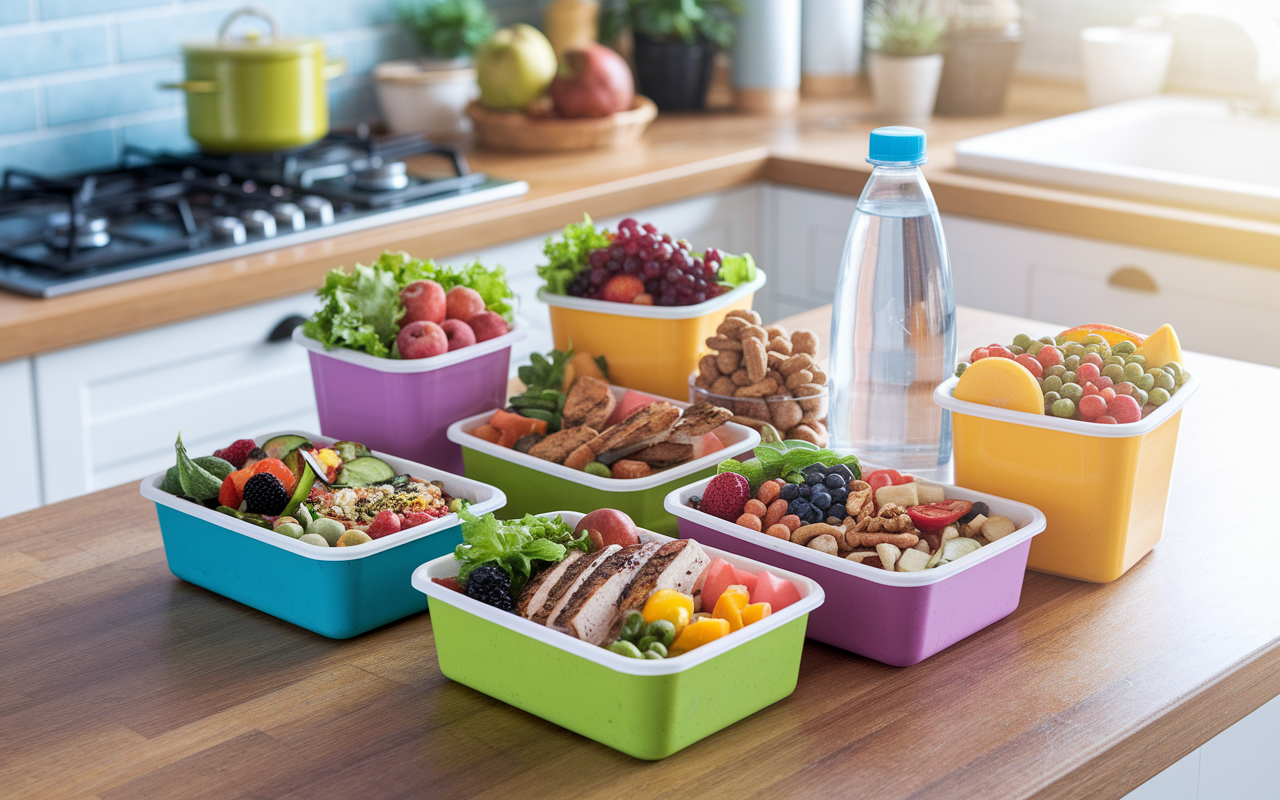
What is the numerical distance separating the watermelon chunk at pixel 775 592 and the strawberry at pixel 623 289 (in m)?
0.51

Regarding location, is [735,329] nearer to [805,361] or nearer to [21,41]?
[805,361]

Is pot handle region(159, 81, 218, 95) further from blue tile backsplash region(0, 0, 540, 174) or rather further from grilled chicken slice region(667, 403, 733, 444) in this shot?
grilled chicken slice region(667, 403, 733, 444)

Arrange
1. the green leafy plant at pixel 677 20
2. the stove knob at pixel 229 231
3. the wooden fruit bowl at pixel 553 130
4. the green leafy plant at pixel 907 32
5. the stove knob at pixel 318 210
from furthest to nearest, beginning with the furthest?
1. the green leafy plant at pixel 677 20
2. the green leafy plant at pixel 907 32
3. the wooden fruit bowl at pixel 553 130
4. the stove knob at pixel 318 210
5. the stove knob at pixel 229 231

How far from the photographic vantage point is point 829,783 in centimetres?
81

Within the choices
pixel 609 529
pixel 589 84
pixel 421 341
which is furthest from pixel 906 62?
pixel 609 529

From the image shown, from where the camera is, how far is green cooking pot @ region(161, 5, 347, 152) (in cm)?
227

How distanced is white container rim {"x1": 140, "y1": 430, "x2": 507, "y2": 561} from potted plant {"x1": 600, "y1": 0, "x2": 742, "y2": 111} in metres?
2.09

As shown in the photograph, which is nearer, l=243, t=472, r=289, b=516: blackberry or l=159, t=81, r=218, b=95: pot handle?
l=243, t=472, r=289, b=516: blackberry

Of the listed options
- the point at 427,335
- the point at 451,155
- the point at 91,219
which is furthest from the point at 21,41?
the point at 427,335

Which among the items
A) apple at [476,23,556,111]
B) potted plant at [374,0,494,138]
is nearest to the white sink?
apple at [476,23,556,111]

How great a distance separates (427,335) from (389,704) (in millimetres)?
425

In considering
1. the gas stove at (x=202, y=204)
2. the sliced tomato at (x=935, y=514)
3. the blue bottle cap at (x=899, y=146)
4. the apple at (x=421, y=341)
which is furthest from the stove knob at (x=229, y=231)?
the sliced tomato at (x=935, y=514)

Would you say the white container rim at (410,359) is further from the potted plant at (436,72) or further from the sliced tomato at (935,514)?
the potted plant at (436,72)

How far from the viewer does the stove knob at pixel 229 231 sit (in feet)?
6.72
